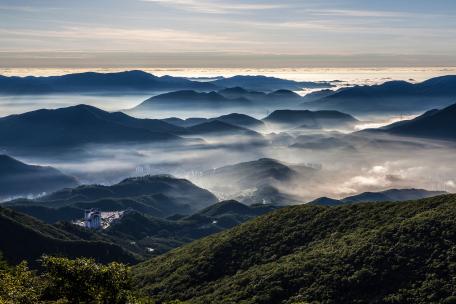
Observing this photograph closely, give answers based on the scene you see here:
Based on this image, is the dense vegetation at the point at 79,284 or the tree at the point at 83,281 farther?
the tree at the point at 83,281

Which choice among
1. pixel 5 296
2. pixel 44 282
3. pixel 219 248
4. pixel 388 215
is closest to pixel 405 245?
pixel 388 215

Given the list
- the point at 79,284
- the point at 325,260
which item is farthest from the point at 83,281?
the point at 325,260

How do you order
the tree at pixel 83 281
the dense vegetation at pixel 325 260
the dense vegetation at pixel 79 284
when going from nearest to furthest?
1. the dense vegetation at pixel 79 284
2. the tree at pixel 83 281
3. the dense vegetation at pixel 325 260

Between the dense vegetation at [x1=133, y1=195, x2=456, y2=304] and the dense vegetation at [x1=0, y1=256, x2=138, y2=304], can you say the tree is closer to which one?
the dense vegetation at [x1=0, y1=256, x2=138, y2=304]

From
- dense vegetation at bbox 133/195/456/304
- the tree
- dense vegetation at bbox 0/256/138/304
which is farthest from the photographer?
dense vegetation at bbox 133/195/456/304

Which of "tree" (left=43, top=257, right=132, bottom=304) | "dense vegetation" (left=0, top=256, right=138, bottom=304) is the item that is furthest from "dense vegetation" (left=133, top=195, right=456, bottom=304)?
"dense vegetation" (left=0, top=256, right=138, bottom=304)

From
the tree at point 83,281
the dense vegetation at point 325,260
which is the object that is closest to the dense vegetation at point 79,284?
the tree at point 83,281

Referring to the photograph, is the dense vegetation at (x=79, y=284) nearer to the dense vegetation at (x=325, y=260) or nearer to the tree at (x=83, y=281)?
the tree at (x=83, y=281)

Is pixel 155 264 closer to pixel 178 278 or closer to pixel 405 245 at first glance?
pixel 178 278
